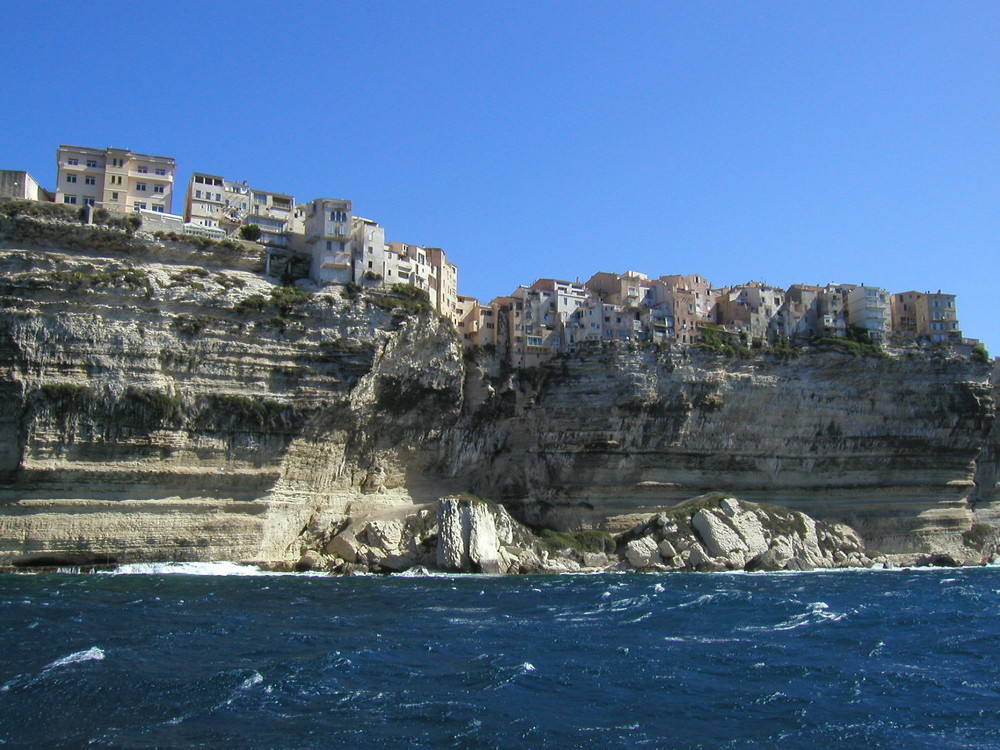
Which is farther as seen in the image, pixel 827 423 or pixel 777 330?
pixel 777 330

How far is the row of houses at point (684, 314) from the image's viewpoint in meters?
65.7

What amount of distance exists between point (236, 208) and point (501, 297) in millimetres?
20986

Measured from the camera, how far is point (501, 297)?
2817 inches

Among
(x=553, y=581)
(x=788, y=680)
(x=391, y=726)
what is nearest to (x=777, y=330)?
(x=553, y=581)

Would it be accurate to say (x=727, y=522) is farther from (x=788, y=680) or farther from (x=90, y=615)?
(x=90, y=615)

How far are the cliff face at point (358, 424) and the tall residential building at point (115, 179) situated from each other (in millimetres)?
6495

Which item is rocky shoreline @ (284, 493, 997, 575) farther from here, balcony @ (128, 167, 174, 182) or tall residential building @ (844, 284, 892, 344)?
balcony @ (128, 167, 174, 182)

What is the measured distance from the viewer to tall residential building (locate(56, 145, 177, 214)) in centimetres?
5475

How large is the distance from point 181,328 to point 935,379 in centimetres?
5342

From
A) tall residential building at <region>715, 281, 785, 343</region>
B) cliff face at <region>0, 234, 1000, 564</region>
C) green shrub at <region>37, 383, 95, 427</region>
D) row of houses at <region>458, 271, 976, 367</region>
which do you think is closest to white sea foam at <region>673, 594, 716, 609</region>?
cliff face at <region>0, 234, 1000, 564</region>

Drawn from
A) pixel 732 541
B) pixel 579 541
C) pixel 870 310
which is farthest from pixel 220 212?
pixel 870 310

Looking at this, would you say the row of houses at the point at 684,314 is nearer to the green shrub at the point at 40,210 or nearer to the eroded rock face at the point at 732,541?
the eroded rock face at the point at 732,541

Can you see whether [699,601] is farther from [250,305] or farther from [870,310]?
[870,310]

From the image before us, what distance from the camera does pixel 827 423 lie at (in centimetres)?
6700
